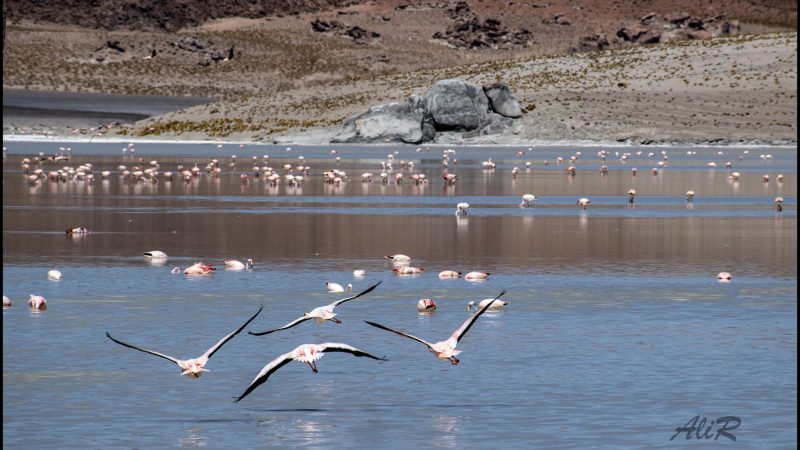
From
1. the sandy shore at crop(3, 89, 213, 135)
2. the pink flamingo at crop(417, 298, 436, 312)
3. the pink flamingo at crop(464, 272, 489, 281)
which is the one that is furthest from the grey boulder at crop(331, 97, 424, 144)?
the pink flamingo at crop(417, 298, 436, 312)

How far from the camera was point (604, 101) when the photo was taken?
3620 inches

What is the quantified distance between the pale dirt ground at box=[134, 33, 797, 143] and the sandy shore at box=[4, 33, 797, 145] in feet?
0.24

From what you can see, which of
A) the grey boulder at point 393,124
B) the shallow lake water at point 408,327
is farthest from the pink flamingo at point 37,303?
the grey boulder at point 393,124

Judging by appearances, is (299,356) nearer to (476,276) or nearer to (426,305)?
(426,305)

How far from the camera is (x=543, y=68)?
371ft

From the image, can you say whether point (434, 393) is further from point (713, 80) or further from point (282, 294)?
point (713, 80)

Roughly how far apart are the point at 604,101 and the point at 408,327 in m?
79.7

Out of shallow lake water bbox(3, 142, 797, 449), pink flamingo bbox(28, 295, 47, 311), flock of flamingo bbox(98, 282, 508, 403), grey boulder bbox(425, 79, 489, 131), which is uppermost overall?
grey boulder bbox(425, 79, 489, 131)

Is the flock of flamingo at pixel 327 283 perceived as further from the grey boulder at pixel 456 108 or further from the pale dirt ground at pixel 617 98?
the pale dirt ground at pixel 617 98

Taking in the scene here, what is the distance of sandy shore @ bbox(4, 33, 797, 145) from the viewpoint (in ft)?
277

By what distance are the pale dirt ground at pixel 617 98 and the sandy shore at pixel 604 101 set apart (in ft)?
0.24

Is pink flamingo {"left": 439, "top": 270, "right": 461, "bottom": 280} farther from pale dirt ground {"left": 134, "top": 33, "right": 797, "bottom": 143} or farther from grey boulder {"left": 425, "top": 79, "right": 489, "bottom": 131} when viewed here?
pale dirt ground {"left": 134, "top": 33, "right": 797, "bottom": 143}

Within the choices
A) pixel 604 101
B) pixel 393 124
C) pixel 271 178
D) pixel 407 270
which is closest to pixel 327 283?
pixel 407 270

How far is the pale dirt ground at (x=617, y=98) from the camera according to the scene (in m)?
84.8
